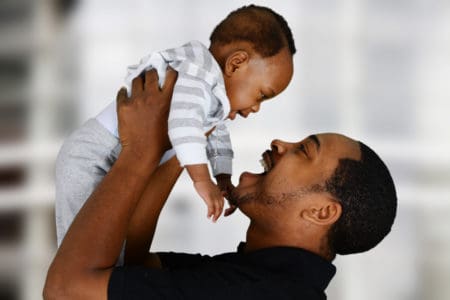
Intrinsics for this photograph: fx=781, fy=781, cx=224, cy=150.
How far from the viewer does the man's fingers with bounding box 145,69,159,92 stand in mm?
1240

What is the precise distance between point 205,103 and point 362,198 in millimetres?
315

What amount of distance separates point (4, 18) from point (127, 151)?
2.67 metres

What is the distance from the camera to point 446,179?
324 cm

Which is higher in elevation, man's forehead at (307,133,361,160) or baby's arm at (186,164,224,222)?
man's forehead at (307,133,361,160)

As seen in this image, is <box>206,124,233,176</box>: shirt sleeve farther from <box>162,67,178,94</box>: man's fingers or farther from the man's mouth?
<box>162,67,178,94</box>: man's fingers

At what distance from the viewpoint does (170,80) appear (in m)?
1.25

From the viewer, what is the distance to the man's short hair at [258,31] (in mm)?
1354

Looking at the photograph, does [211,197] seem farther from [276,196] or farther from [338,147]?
[338,147]

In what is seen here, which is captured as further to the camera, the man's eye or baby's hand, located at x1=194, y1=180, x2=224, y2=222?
the man's eye

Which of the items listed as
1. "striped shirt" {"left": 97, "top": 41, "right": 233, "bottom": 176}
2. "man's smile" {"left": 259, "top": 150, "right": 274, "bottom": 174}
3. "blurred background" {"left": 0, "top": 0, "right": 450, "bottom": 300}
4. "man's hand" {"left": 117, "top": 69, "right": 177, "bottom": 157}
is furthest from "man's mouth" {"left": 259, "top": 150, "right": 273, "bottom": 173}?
"blurred background" {"left": 0, "top": 0, "right": 450, "bottom": 300}

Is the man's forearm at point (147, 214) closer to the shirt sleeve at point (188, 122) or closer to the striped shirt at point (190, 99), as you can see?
the striped shirt at point (190, 99)

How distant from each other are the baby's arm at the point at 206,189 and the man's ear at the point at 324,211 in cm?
18

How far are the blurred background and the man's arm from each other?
184 cm

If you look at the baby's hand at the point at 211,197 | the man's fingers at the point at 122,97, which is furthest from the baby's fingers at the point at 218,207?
the man's fingers at the point at 122,97
